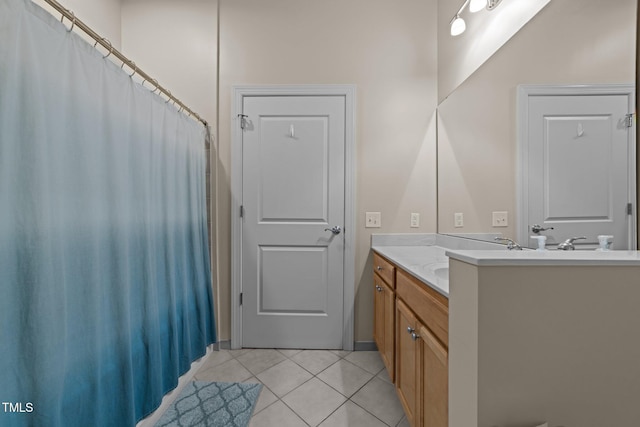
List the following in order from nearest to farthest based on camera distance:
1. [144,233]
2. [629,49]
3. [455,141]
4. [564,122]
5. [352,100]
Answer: [629,49] → [564,122] → [144,233] → [455,141] → [352,100]

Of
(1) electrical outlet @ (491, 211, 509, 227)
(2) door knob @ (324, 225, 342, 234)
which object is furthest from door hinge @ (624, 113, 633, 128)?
(2) door knob @ (324, 225, 342, 234)

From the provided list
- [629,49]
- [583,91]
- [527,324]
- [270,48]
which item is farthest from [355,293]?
[270,48]

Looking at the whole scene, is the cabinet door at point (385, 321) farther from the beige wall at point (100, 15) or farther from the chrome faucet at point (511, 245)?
the beige wall at point (100, 15)

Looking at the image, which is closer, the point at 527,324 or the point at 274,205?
the point at 527,324

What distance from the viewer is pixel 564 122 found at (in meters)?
0.95

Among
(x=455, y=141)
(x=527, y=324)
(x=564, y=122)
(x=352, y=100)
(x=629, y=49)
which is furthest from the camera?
(x=352, y=100)

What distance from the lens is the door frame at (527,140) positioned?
800 mm

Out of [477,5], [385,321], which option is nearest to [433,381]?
[385,321]

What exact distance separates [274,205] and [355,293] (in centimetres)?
100

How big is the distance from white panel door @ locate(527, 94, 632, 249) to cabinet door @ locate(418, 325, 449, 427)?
67cm

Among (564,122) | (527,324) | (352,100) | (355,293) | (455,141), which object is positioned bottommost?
(355,293)

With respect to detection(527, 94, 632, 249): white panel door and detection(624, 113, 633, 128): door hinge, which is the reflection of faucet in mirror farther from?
detection(624, 113, 633, 128): door hinge

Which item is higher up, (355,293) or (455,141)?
(455,141)

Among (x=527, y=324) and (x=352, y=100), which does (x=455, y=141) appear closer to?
(x=352, y=100)
